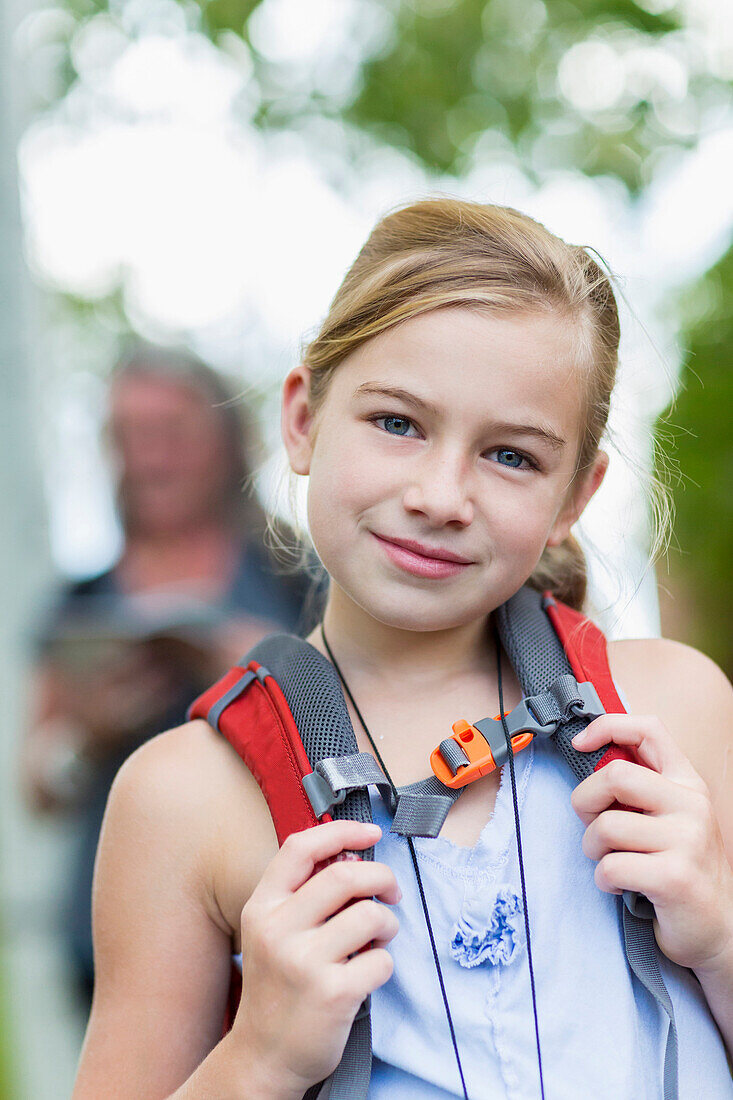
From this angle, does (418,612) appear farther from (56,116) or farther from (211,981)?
(56,116)

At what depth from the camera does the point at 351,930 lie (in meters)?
0.99

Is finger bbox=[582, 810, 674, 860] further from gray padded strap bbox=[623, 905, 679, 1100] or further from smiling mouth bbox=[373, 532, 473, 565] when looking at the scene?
smiling mouth bbox=[373, 532, 473, 565]

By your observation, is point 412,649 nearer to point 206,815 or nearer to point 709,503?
point 206,815

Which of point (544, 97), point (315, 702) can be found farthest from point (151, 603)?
point (544, 97)

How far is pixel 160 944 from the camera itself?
1.19m

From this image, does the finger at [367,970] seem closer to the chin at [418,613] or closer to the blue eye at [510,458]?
the chin at [418,613]

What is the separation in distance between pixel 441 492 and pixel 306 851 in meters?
0.44

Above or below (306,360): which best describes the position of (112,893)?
below

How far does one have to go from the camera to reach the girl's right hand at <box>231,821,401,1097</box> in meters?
0.98

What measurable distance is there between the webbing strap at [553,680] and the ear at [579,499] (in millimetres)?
103

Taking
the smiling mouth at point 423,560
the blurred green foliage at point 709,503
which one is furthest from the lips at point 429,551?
the blurred green foliage at point 709,503

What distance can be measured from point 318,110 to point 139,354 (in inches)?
153

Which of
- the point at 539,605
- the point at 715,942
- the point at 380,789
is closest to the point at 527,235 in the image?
the point at 539,605

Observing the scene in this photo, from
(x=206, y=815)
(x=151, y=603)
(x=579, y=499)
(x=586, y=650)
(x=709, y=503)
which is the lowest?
(x=709, y=503)
